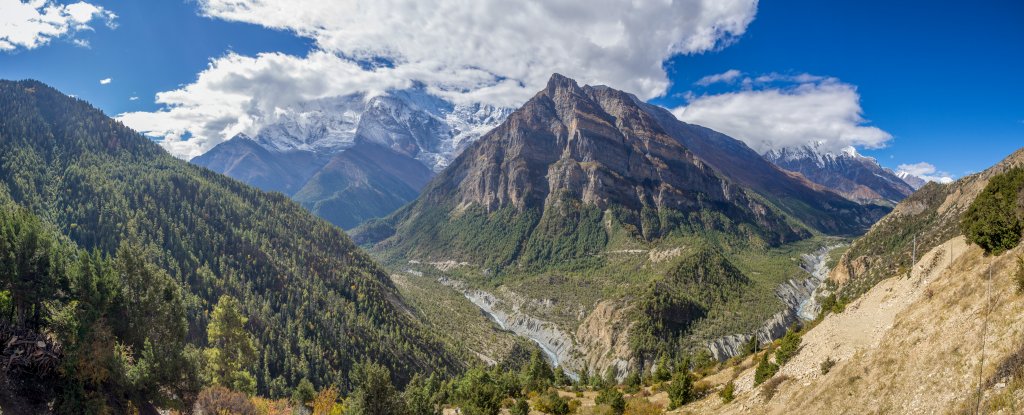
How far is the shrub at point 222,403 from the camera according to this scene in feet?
168

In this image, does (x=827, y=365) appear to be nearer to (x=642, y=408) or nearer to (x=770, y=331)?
(x=642, y=408)

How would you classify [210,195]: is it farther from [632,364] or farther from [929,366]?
[929,366]

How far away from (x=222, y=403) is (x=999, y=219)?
7891cm

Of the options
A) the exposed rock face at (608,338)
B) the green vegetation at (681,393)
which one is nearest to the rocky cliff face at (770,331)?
the exposed rock face at (608,338)

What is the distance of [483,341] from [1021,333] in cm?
15194

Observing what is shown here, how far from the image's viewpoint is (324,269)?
180 m

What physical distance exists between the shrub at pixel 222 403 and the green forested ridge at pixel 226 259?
165 feet

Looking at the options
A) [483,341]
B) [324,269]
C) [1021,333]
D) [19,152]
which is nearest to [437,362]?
[483,341]

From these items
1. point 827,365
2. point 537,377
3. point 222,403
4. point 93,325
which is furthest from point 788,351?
point 93,325

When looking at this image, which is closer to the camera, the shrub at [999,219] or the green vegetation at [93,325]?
the shrub at [999,219]

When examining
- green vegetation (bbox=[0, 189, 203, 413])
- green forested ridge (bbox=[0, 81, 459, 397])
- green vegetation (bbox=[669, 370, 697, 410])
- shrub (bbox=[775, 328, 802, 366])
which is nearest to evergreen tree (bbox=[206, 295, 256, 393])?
green vegetation (bbox=[0, 189, 203, 413])

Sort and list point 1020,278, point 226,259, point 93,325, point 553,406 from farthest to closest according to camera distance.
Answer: point 226,259 < point 553,406 < point 93,325 < point 1020,278

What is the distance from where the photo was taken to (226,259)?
154 meters

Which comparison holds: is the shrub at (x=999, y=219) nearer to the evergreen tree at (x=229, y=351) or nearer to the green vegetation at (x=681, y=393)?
the green vegetation at (x=681, y=393)
